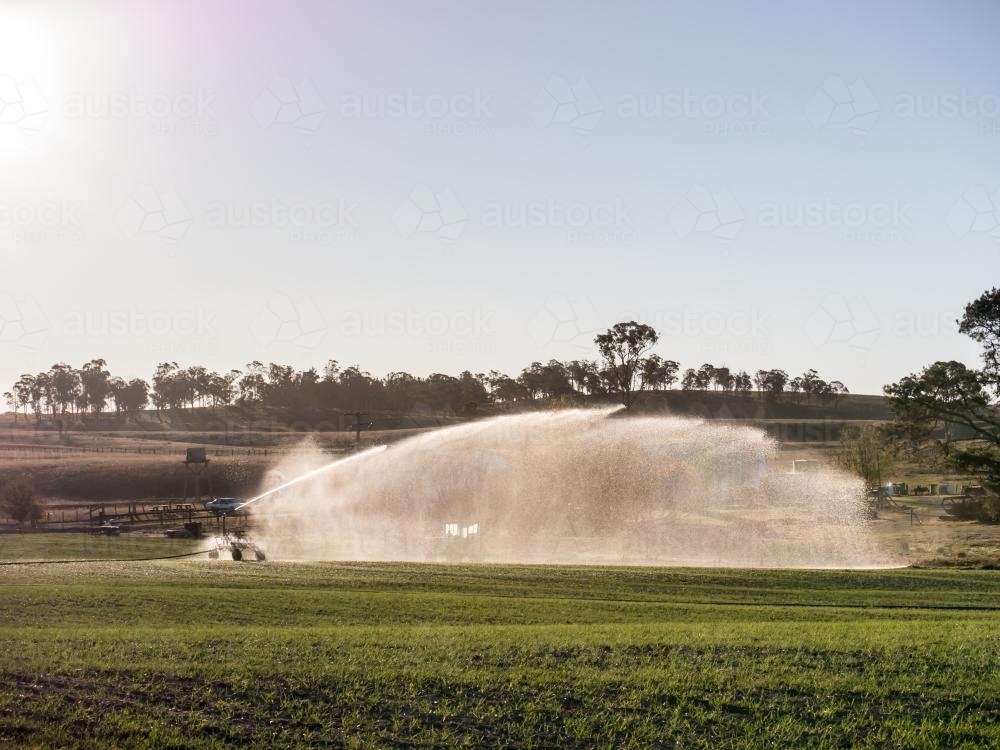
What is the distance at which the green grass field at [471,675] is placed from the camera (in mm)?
11303

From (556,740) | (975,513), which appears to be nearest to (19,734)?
(556,740)

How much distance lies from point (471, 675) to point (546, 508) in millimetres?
44648

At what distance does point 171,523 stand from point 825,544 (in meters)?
39.6

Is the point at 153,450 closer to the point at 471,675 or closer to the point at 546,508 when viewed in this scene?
the point at 546,508

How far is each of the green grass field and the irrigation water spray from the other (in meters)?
23.0

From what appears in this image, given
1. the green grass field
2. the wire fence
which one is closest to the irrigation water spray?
the green grass field

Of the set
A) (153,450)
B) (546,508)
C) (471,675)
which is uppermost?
(153,450)

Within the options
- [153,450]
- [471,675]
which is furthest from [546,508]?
[153,450]

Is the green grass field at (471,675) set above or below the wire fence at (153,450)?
below

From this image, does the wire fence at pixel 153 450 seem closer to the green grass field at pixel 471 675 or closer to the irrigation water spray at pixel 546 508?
the irrigation water spray at pixel 546 508

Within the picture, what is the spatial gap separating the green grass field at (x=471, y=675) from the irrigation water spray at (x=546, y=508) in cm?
2297

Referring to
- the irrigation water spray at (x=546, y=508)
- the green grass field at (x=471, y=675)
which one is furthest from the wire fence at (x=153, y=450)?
the green grass field at (x=471, y=675)

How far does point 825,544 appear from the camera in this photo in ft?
168

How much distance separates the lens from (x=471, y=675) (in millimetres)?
13367
